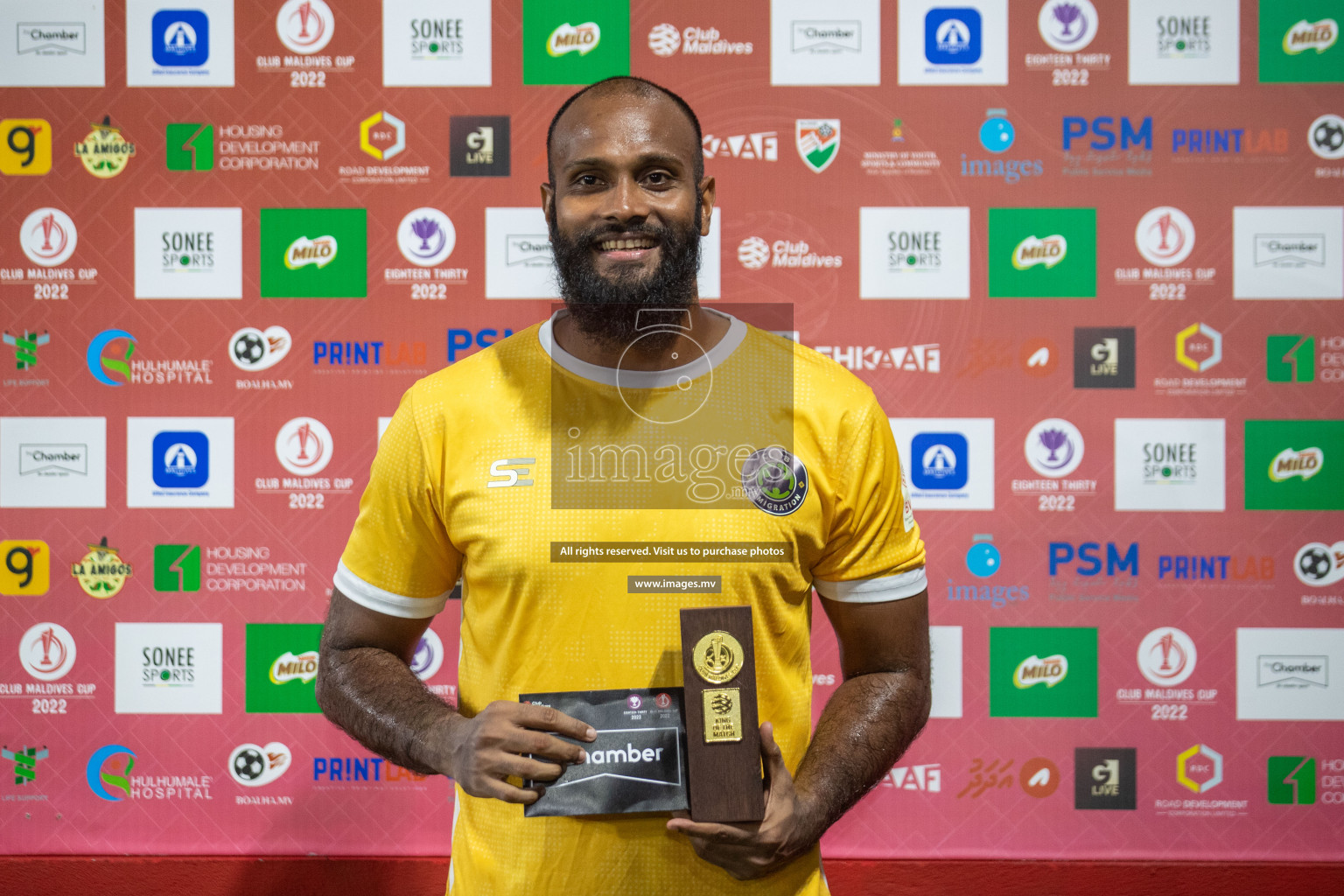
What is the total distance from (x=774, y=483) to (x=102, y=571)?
1.76m

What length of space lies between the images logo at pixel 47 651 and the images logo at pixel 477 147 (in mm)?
1435

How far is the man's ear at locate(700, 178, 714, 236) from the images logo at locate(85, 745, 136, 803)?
1846 mm

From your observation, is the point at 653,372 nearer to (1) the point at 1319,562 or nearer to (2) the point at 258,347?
(2) the point at 258,347

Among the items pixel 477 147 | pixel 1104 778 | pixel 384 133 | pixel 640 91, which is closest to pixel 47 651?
pixel 384 133

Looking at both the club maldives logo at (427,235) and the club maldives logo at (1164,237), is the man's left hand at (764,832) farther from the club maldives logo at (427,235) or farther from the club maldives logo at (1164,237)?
the club maldives logo at (1164,237)

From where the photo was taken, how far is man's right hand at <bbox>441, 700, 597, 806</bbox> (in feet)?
2.66

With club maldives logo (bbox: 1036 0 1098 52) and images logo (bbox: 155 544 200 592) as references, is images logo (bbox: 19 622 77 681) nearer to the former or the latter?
images logo (bbox: 155 544 200 592)

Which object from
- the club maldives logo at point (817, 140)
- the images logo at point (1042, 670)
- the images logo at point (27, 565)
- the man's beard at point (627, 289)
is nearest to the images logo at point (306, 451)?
the images logo at point (27, 565)

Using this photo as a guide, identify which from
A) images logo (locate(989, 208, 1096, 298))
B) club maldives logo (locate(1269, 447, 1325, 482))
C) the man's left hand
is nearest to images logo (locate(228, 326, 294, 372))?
the man's left hand

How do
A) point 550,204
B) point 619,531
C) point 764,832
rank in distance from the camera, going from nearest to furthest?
point 764,832 < point 619,531 < point 550,204

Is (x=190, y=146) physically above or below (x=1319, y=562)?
above

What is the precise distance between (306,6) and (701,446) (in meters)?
1.62

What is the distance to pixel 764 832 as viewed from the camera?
2.66ft

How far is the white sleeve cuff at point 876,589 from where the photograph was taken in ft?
3.24
